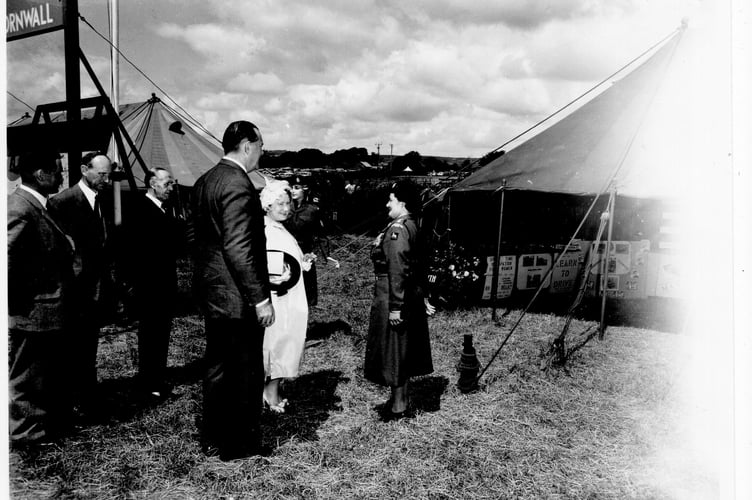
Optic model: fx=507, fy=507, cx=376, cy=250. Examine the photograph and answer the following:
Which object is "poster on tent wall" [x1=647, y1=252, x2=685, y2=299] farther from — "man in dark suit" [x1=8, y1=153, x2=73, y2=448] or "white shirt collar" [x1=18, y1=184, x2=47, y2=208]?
"white shirt collar" [x1=18, y1=184, x2=47, y2=208]

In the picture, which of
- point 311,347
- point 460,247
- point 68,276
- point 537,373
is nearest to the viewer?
point 68,276

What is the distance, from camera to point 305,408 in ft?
13.3

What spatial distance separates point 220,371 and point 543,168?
18.4 ft

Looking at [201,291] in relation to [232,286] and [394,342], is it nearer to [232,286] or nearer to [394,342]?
[232,286]

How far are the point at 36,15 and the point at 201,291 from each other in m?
2.41

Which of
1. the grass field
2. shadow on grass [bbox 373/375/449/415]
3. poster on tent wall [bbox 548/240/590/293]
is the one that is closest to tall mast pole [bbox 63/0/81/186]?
the grass field

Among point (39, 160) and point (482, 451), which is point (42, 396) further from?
point (482, 451)

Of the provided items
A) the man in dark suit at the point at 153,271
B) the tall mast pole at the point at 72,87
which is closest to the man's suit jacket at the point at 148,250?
the man in dark suit at the point at 153,271

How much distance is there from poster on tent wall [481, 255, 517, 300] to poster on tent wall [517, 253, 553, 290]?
0.54 ft

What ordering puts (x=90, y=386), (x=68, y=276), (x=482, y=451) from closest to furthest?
(x=68, y=276) → (x=482, y=451) → (x=90, y=386)

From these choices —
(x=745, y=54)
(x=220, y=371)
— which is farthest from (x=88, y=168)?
(x=745, y=54)

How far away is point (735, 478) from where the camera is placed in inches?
94.5

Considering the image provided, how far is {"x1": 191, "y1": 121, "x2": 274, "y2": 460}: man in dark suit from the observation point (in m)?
2.72

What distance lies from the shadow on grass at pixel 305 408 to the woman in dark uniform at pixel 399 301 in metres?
0.58
